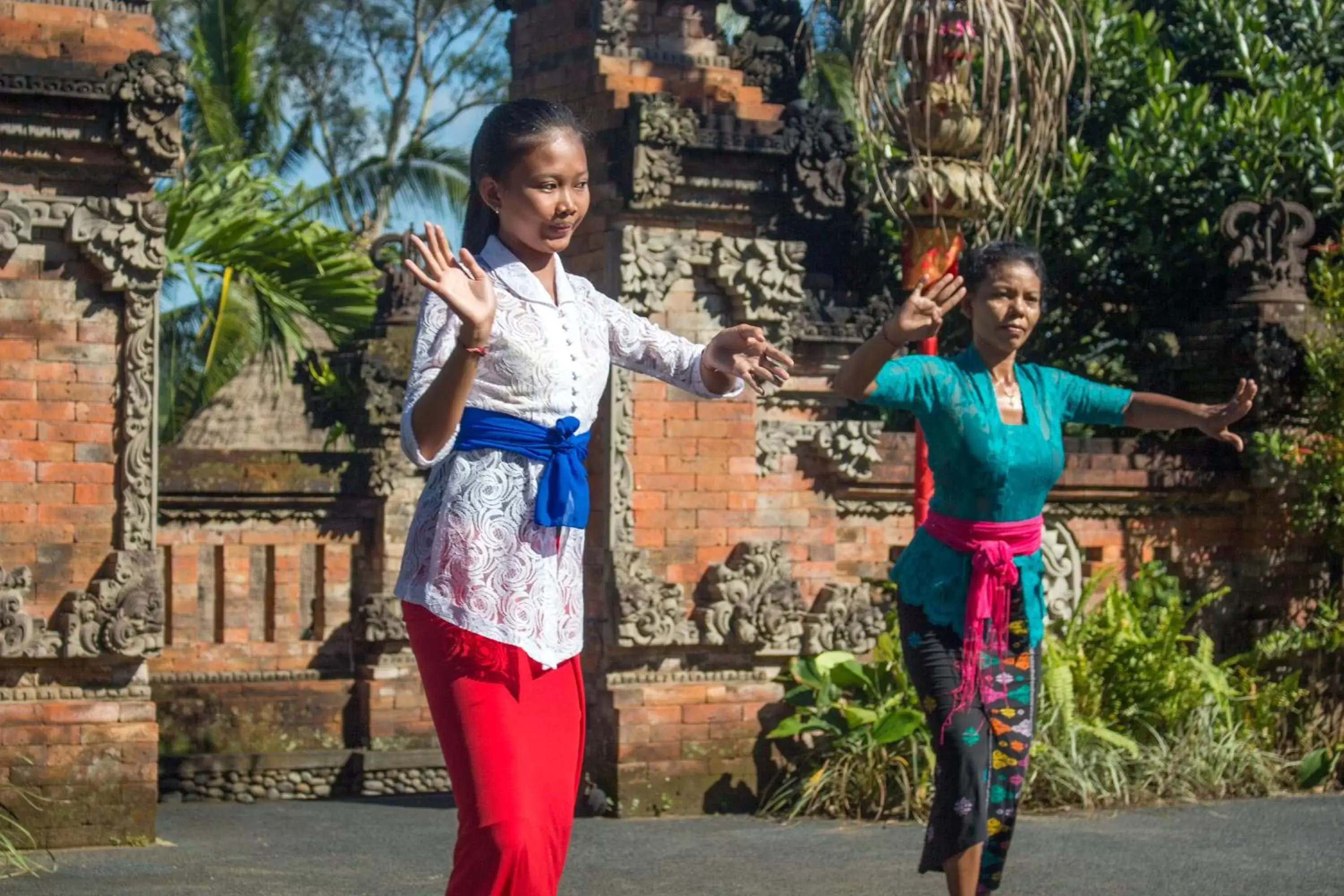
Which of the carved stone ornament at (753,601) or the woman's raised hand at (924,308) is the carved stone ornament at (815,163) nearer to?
the carved stone ornament at (753,601)

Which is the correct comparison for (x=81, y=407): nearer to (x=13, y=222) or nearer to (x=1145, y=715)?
(x=13, y=222)

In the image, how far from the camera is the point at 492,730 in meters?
4.05

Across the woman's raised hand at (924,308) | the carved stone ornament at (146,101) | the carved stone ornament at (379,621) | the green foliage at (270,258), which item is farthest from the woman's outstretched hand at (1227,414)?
the green foliage at (270,258)

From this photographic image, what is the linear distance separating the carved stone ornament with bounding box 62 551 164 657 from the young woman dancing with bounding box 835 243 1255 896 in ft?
11.2

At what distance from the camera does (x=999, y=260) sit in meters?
5.86

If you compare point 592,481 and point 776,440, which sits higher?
point 776,440

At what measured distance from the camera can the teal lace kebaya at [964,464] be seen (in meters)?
5.76

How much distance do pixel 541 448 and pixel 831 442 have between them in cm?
540

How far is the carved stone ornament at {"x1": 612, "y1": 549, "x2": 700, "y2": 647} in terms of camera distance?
8.95 m

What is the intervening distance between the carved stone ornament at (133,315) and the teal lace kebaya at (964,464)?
3.51m

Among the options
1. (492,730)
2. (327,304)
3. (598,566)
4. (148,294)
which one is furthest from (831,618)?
(327,304)

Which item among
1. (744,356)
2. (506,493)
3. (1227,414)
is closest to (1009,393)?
(1227,414)

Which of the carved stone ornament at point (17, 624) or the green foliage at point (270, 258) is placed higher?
the green foliage at point (270, 258)

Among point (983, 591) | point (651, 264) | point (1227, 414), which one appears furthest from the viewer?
point (651, 264)
